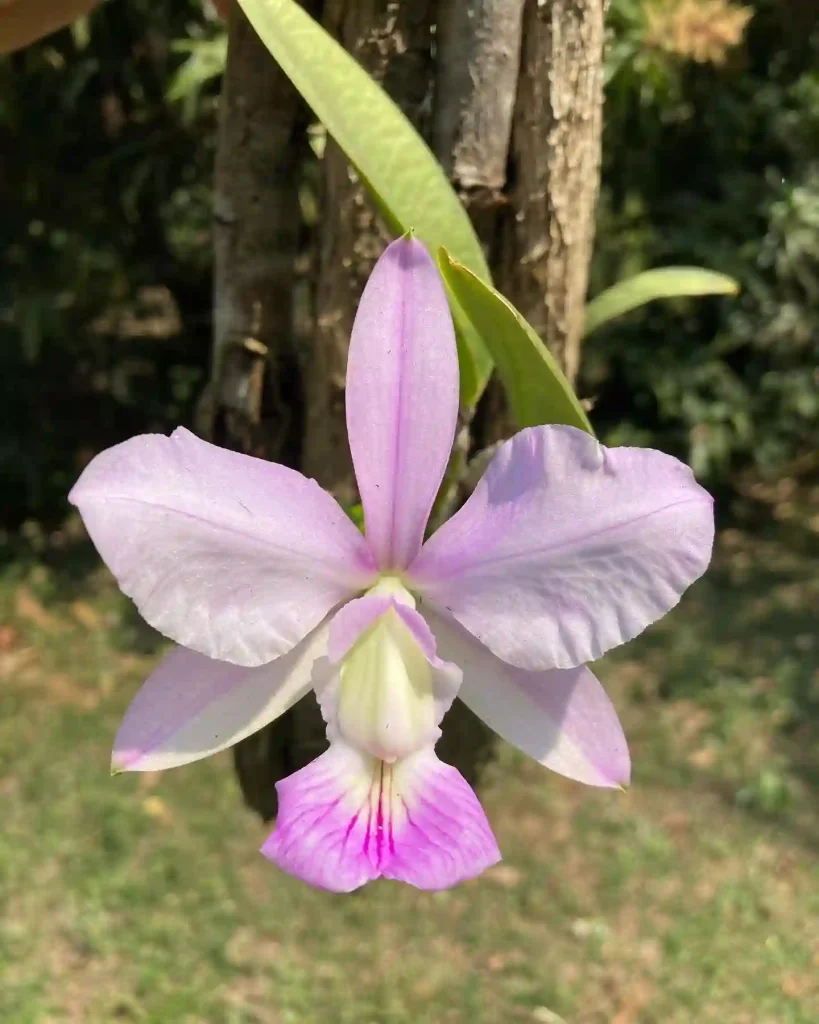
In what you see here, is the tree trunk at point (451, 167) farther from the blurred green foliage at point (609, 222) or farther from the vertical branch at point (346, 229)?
the blurred green foliage at point (609, 222)

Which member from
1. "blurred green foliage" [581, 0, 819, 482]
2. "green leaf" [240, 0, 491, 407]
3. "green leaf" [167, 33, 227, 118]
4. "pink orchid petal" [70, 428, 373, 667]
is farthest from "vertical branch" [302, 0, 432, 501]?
"blurred green foliage" [581, 0, 819, 482]

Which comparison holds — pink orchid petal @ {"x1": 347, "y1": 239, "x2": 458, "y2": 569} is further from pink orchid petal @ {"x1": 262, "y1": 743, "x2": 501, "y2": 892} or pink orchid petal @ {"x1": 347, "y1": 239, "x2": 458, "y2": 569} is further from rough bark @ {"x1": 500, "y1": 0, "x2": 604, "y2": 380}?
rough bark @ {"x1": 500, "y1": 0, "x2": 604, "y2": 380}

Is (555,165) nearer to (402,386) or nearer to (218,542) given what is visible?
(402,386)

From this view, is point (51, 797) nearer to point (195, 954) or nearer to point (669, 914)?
point (195, 954)

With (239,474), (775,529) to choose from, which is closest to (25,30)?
(239,474)

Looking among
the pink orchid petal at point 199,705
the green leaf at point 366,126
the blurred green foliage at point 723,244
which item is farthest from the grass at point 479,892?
the green leaf at point 366,126

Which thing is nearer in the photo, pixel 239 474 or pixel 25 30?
pixel 239 474
